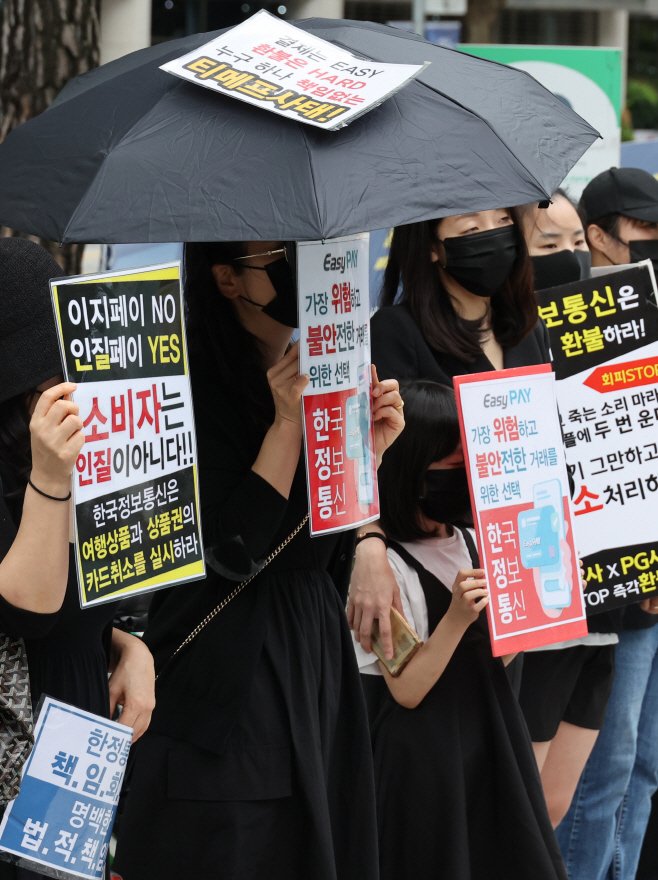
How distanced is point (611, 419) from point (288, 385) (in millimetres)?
1174

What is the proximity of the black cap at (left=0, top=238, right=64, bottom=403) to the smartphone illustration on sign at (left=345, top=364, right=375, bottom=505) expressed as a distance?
1.96 ft

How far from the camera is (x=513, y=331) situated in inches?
118

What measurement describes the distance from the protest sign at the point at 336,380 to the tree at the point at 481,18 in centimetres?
2300

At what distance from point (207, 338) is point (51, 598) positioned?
0.78 metres

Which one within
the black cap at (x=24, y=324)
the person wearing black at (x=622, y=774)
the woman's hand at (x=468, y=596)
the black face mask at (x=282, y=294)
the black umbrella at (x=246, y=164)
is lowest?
the person wearing black at (x=622, y=774)

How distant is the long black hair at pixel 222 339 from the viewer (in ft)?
7.44

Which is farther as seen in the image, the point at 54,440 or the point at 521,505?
the point at 521,505

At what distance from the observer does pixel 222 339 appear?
7.53 ft

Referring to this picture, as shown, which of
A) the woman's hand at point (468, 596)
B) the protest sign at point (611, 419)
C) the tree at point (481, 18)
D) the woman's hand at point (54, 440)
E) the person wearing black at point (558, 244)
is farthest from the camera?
the tree at point (481, 18)

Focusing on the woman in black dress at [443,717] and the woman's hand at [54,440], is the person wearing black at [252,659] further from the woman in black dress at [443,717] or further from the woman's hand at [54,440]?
the woman's hand at [54,440]

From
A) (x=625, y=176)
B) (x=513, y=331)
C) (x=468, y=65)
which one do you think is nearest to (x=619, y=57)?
(x=625, y=176)

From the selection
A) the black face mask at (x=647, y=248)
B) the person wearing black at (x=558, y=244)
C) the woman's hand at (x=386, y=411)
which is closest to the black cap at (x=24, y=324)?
the woman's hand at (x=386, y=411)

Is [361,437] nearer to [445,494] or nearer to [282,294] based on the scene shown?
[282,294]

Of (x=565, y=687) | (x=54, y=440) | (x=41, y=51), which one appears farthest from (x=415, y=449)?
(x=41, y=51)
